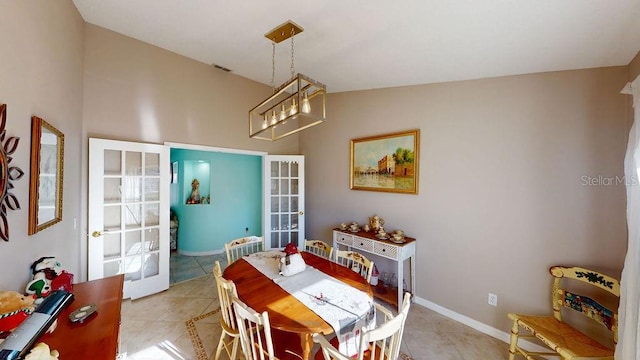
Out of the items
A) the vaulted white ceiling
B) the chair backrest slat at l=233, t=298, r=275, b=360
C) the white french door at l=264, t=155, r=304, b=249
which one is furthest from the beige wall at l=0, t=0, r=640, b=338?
the chair backrest slat at l=233, t=298, r=275, b=360

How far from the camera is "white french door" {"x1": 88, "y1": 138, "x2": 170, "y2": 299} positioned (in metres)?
2.51

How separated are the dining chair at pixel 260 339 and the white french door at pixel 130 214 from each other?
2.10 metres

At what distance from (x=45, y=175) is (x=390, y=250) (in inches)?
115

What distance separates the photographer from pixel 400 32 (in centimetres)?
194

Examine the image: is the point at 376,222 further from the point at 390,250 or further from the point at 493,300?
the point at 493,300

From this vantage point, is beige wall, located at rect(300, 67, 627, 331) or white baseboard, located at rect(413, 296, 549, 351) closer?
beige wall, located at rect(300, 67, 627, 331)

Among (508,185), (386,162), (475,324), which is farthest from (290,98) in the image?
(475,324)

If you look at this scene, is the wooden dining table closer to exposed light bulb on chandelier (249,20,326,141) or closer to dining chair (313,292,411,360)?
dining chair (313,292,411,360)

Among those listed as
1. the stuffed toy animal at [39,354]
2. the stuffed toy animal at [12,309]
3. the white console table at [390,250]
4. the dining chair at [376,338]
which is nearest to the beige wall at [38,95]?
the stuffed toy animal at [12,309]

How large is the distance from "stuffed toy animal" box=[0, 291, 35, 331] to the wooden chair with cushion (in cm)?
295

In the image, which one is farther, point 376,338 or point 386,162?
point 386,162

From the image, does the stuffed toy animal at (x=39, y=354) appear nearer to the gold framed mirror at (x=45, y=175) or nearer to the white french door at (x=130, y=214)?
the gold framed mirror at (x=45, y=175)

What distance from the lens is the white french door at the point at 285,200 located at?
3.85 metres

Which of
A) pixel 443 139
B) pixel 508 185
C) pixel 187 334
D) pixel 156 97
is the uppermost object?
pixel 156 97
